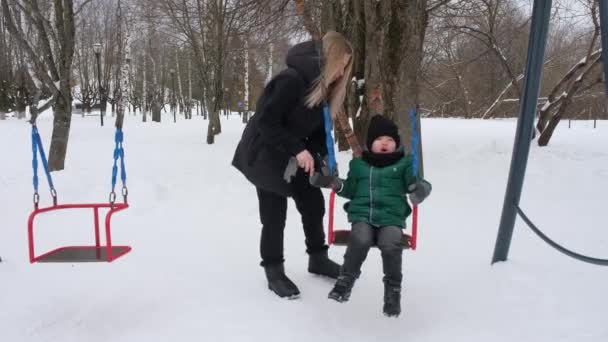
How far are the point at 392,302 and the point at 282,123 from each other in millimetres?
1094

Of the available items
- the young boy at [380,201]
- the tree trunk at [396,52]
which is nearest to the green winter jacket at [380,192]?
the young boy at [380,201]

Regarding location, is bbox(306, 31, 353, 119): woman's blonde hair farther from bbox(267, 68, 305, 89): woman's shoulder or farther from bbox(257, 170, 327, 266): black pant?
bbox(257, 170, 327, 266): black pant

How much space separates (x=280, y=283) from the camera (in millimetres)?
2920

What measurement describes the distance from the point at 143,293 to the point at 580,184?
5.59 meters

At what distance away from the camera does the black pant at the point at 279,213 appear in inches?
113

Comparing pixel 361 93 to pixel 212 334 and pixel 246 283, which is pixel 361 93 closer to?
pixel 246 283

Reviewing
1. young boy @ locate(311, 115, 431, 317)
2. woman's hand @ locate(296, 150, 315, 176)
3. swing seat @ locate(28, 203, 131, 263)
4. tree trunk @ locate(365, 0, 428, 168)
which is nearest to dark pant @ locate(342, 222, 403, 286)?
young boy @ locate(311, 115, 431, 317)

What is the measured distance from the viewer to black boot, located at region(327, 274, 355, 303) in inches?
97.4

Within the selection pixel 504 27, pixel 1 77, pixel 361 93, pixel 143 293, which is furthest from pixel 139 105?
pixel 143 293

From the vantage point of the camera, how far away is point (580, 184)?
6293 mm

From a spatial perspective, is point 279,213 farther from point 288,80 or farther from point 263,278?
point 288,80

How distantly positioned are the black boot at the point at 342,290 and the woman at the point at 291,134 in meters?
0.44

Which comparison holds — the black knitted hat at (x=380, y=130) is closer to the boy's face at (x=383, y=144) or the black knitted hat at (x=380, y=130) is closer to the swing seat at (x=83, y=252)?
the boy's face at (x=383, y=144)

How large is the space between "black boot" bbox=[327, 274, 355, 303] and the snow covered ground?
194mm
